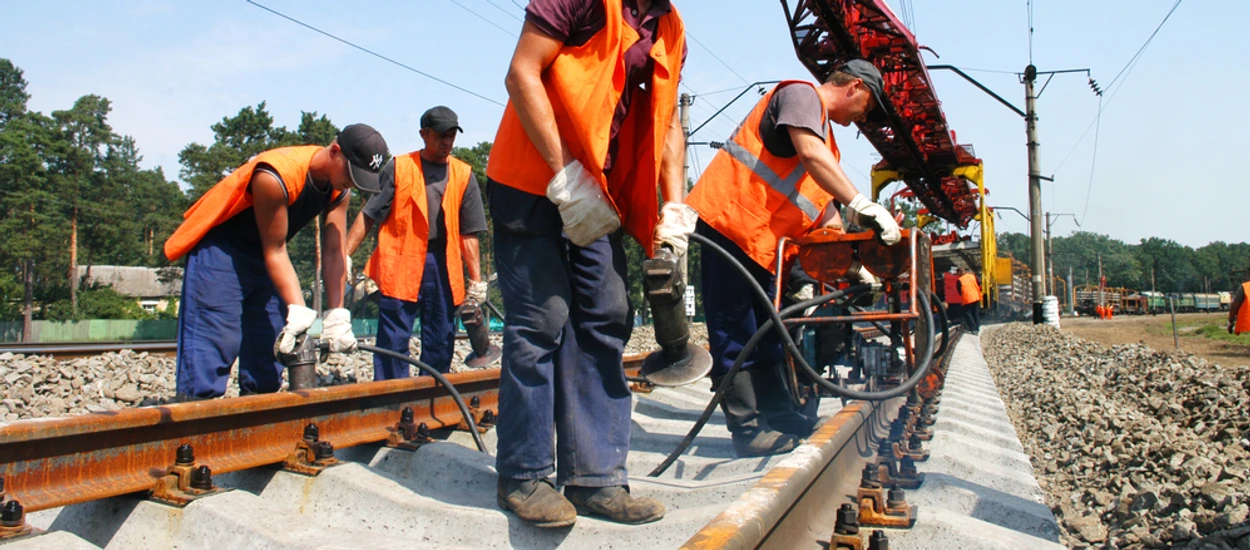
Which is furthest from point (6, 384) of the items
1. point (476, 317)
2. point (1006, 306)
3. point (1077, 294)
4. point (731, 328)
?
point (1077, 294)

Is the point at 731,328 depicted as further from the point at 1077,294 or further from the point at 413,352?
the point at 1077,294

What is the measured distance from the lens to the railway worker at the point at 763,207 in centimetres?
358

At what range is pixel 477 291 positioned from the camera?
204 inches

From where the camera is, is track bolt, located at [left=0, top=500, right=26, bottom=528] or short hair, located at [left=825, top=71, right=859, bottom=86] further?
short hair, located at [left=825, top=71, right=859, bottom=86]

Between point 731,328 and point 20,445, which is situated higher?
point 731,328

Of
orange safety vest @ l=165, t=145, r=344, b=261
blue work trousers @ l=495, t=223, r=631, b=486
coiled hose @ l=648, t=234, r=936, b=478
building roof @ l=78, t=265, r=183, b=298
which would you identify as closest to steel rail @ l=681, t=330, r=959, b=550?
coiled hose @ l=648, t=234, r=936, b=478

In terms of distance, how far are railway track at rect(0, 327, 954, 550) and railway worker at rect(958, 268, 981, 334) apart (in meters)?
13.6

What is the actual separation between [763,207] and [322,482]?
208cm

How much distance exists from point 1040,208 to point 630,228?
2101 cm

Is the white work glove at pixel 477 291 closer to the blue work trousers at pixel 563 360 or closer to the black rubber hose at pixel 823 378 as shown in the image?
the black rubber hose at pixel 823 378

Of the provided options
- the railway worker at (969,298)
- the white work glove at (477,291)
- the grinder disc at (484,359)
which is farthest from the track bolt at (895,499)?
the railway worker at (969,298)

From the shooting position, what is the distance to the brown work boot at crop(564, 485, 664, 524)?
2186 mm

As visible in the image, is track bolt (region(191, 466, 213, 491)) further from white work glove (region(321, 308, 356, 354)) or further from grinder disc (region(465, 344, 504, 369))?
grinder disc (region(465, 344, 504, 369))

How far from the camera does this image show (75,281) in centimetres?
4834
